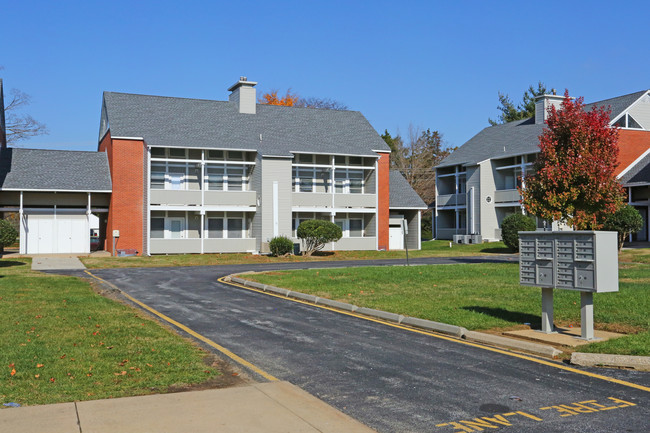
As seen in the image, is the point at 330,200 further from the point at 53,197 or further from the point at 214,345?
the point at 214,345

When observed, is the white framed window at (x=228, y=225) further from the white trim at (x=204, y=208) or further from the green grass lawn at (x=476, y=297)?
the green grass lawn at (x=476, y=297)

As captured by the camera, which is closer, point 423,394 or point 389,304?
point 423,394

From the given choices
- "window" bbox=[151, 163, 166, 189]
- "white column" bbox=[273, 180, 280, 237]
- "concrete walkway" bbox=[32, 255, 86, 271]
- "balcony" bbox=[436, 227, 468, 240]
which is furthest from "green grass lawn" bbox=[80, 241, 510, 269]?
"balcony" bbox=[436, 227, 468, 240]

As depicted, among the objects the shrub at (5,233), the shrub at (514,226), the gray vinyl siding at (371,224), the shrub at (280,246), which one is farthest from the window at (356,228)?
the shrub at (5,233)

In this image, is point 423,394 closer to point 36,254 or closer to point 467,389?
point 467,389

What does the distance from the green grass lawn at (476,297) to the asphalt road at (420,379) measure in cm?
143

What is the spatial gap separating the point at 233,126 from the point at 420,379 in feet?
121

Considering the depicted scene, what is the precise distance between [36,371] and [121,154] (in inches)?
1280

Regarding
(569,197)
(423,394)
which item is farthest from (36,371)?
(569,197)

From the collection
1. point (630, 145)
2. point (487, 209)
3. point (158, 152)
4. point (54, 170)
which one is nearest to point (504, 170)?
point (487, 209)

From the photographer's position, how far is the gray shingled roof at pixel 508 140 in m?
46.9

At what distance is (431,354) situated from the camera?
381 inches

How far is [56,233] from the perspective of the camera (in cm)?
3919

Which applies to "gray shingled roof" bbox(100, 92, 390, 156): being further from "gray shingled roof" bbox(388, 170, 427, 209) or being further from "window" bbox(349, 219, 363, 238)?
"window" bbox(349, 219, 363, 238)
